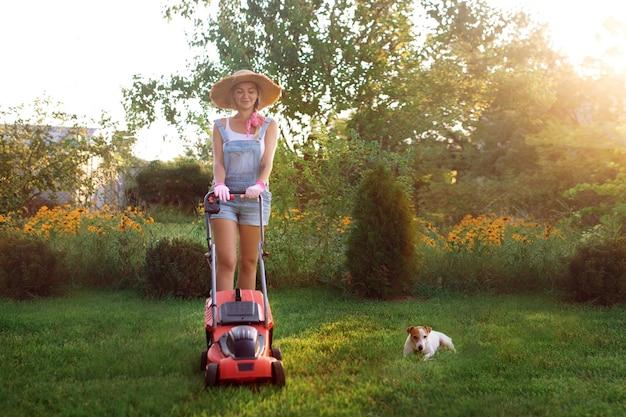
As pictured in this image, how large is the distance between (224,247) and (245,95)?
38.6 inches

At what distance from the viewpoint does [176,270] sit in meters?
8.09

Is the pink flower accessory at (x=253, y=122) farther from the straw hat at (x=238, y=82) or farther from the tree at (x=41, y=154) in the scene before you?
the tree at (x=41, y=154)

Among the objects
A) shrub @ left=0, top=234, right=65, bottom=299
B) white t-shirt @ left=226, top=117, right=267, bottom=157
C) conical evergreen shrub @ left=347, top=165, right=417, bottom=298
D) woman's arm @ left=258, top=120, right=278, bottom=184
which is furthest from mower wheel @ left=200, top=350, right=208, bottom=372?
shrub @ left=0, top=234, right=65, bottom=299

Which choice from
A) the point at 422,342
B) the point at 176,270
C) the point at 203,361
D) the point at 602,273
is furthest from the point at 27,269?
the point at 602,273

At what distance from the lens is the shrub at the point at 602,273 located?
7707mm

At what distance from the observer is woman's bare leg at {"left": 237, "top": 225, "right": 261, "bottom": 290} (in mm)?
4922

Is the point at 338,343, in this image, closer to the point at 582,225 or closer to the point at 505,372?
the point at 505,372

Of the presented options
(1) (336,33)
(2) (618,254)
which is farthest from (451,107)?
(2) (618,254)

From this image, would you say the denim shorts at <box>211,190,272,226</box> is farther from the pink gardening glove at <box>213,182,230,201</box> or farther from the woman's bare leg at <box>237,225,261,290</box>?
the pink gardening glove at <box>213,182,230,201</box>

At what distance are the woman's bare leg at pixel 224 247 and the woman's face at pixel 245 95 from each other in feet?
2.50

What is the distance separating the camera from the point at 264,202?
490 centimetres

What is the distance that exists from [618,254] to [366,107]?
9.75 meters

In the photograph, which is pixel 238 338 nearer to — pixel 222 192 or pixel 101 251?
pixel 222 192

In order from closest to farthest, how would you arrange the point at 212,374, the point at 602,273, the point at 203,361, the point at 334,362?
the point at 212,374
the point at 203,361
the point at 334,362
the point at 602,273
